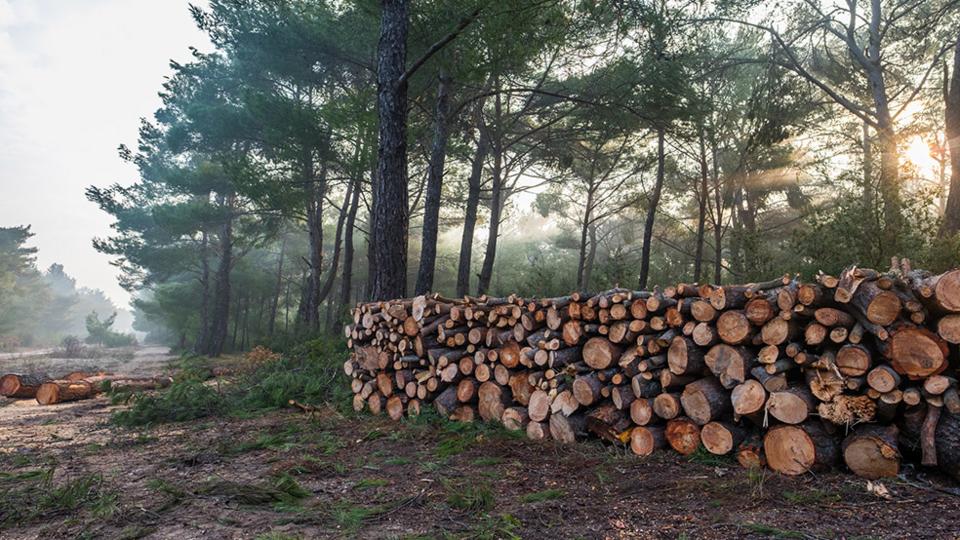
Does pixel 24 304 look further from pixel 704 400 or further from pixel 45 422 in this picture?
pixel 704 400

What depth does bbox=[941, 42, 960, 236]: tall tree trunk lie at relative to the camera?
7.71m

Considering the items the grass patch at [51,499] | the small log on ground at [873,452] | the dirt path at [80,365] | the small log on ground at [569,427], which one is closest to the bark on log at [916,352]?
the small log on ground at [873,452]

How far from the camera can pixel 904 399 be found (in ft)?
9.23

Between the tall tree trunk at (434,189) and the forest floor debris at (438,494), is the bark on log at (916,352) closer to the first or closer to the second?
the forest floor debris at (438,494)

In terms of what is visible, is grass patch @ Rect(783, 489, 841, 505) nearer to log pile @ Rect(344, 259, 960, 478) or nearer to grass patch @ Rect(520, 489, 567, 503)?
log pile @ Rect(344, 259, 960, 478)

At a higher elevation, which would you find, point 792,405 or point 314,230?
point 314,230

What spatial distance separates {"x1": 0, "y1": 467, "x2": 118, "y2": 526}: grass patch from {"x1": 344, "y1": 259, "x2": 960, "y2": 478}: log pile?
8.99ft

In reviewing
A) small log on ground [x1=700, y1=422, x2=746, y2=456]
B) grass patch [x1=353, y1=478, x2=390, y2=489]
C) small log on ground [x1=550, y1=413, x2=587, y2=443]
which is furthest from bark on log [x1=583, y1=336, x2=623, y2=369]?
grass patch [x1=353, y1=478, x2=390, y2=489]

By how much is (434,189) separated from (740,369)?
7169 mm

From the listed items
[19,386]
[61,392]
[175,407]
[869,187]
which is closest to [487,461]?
[175,407]

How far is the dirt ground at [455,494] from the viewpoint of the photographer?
2463 mm

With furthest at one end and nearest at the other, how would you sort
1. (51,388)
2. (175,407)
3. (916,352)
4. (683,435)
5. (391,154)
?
(51,388), (391,154), (175,407), (683,435), (916,352)

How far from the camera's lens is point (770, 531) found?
2.30 metres

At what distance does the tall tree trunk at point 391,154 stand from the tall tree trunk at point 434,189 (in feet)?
7.63
